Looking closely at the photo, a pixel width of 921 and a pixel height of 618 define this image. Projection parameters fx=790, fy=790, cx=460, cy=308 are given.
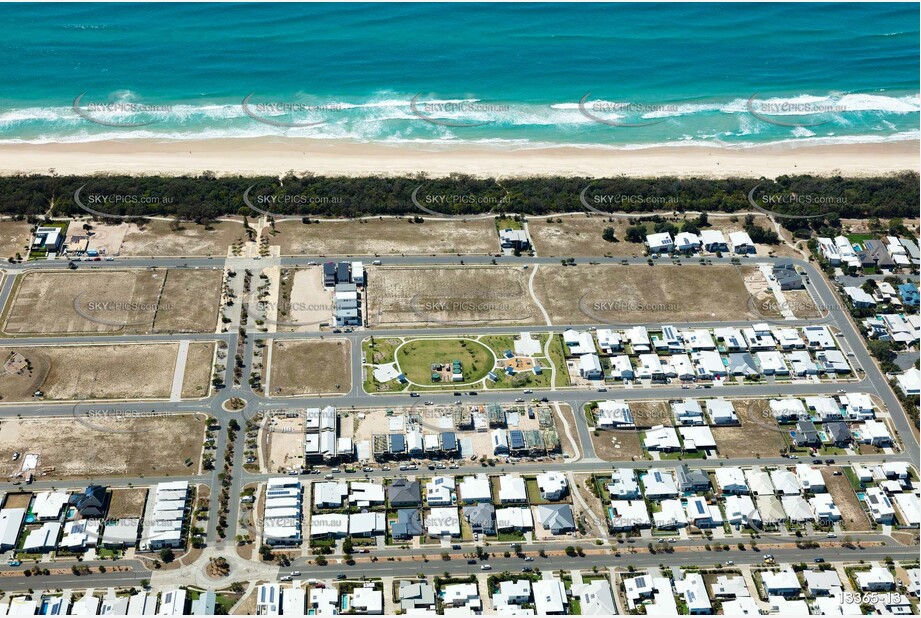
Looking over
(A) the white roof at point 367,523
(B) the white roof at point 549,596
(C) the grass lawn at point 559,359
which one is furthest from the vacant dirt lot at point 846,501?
(A) the white roof at point 367,523

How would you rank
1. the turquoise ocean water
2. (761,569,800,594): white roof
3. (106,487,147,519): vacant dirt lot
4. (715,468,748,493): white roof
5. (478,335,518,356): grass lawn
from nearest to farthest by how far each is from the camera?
(761,569,800,594): white roof → (106,487,147,519): vacant dirt lot → (715,468,748,493): white roof → (478,335,518,356): grass lawn → the turquoise ocean water

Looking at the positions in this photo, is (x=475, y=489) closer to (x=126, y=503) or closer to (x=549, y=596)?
(x=549, y=596)

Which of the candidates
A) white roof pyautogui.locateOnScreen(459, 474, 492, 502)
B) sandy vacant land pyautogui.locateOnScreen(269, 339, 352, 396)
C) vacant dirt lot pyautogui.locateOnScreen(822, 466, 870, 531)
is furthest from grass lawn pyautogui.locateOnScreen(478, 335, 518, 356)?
vacant dirt lot pyautogui.locateOnScreen(822, 466, 870, 531)

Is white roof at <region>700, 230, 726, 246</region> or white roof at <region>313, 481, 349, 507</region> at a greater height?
white roof at <region>700, 230, 726, 246</region>

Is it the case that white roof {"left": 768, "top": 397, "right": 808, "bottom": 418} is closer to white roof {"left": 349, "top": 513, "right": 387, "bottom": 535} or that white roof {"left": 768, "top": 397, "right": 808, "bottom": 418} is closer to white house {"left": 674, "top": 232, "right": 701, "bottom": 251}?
white house {"left": 674, "top": 232, "right": 701, "bottom": 251}

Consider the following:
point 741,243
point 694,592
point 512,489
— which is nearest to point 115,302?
point 512,489

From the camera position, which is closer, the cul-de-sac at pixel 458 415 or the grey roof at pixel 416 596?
the grey roof at pixel 416 596

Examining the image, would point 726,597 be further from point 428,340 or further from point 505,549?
point 428,340

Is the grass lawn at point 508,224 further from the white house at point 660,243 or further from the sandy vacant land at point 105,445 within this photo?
the sandy vacant land at point 105,445
